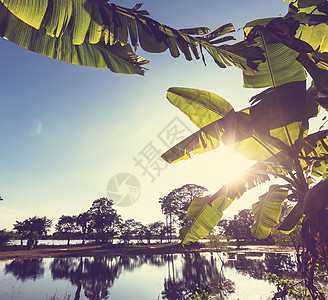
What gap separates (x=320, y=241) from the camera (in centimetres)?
163

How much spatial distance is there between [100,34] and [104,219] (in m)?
46.5

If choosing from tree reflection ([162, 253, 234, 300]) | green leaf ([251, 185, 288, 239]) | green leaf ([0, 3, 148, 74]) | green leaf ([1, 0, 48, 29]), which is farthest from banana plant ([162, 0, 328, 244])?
tree reflection ([162, 253, 234, 300])

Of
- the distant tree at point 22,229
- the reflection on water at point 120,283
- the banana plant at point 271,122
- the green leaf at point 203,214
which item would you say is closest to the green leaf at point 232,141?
the banana plant at point 271,122

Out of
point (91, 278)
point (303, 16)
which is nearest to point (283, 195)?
point (303, 16)

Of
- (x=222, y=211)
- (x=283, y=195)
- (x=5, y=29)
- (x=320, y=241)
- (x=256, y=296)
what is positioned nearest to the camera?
(x=320, y=241)

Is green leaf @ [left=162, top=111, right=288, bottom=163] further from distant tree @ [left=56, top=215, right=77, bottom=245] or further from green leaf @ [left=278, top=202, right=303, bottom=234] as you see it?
distant tree @ [left=56, top=215, right=77, bottom=245]

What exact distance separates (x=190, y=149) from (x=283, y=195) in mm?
1504

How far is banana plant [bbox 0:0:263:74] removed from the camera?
1537mm

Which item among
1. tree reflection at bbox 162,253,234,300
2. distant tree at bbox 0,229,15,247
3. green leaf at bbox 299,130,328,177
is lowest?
tree reflection at bbox 162,253,234,300

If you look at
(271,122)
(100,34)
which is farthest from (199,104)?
(100,34)

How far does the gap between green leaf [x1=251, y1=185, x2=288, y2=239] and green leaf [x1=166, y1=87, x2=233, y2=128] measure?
133 cm

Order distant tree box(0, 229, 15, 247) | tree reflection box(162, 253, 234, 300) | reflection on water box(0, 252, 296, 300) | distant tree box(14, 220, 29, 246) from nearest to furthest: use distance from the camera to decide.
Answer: tree reflection box(162, 253, 234, 300), reflection on water box(0, 252, 296, 300), distant tree box(0, 229, 15, 247), distant tree box(14, 220, 29, 246)

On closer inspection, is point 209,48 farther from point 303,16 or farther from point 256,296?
point 256,296

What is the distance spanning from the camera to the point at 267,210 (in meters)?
3.08
